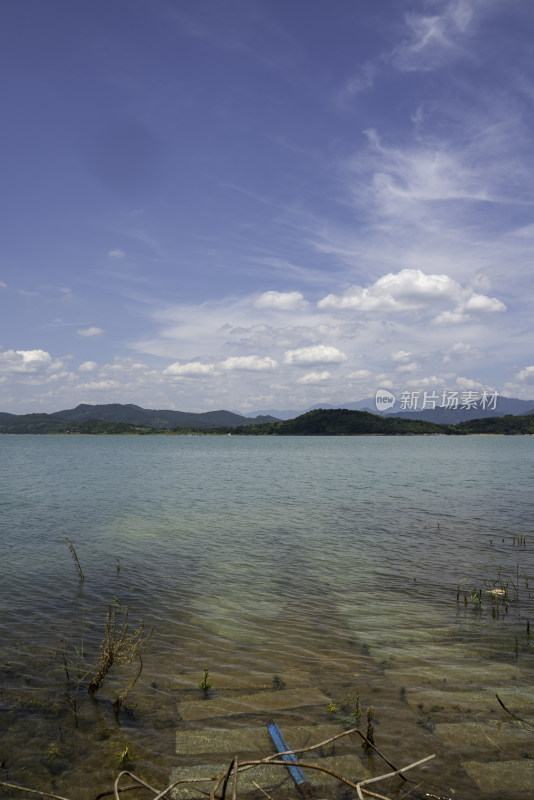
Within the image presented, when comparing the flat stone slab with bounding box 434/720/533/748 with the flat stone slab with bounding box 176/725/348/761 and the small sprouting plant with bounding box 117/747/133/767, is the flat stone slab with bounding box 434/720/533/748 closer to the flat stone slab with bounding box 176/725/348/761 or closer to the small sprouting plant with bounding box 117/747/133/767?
the flat stone slab with bounding box 176/725/348/761

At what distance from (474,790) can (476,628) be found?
719 centimetres

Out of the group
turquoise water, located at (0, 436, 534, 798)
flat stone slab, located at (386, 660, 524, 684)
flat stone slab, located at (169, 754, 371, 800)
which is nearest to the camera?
flat stone slab, located at (169, 754, 371, 800)

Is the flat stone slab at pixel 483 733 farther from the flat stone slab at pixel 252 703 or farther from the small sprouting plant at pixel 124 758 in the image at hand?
the small sprouting plant at pixel 124 758

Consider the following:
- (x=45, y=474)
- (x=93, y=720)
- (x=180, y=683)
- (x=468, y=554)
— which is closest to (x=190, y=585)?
(x=180, y=683)

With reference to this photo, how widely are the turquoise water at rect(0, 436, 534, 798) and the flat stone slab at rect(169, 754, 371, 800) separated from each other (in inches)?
22.8

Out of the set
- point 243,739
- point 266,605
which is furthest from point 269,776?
point 266,605

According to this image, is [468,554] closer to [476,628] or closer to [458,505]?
[476,628]

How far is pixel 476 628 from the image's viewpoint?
12.9 m

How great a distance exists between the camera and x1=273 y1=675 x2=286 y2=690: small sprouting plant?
9430 mm

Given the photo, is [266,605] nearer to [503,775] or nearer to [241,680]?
[241,680]

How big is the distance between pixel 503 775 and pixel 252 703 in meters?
4.31

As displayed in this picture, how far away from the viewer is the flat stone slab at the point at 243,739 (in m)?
7.32

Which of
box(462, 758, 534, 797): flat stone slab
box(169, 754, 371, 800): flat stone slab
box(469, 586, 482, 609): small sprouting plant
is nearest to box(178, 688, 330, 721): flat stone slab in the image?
box(169, 754, 371, 800): flat stone slab

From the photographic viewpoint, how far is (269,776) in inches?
271
